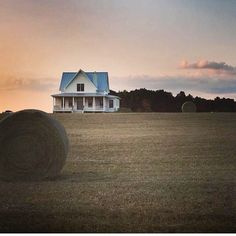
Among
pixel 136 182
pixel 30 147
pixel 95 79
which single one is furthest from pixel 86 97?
pixel 136 182

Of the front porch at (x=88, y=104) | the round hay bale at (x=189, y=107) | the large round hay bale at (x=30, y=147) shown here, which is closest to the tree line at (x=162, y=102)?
the round hay bale at (x=189, y=107)

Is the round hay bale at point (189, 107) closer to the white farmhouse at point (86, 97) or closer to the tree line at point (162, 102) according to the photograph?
the tree line at point (162, 102)

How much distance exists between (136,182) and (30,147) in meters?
1.04

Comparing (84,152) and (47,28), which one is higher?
(47,28)

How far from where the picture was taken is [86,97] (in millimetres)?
7559

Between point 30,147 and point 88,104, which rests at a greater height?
point 88,104

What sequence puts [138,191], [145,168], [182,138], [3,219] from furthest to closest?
[182,138], [145,168], [138,191], [3,219]

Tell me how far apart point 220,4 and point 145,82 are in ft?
3.93

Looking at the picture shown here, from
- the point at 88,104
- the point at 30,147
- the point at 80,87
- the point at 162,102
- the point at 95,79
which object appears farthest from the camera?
the point at 80,87

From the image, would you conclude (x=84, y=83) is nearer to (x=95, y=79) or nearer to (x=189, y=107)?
(x=95, y=79)

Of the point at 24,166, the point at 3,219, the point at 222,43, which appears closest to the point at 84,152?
the point at 24,166

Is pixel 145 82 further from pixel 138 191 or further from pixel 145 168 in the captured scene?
pixel 138 191

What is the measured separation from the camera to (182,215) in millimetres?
3920

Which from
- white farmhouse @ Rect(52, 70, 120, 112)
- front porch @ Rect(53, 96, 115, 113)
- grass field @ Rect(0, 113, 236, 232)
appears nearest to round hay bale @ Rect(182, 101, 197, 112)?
grass field @ Rect(0, 113, 236, 232)
